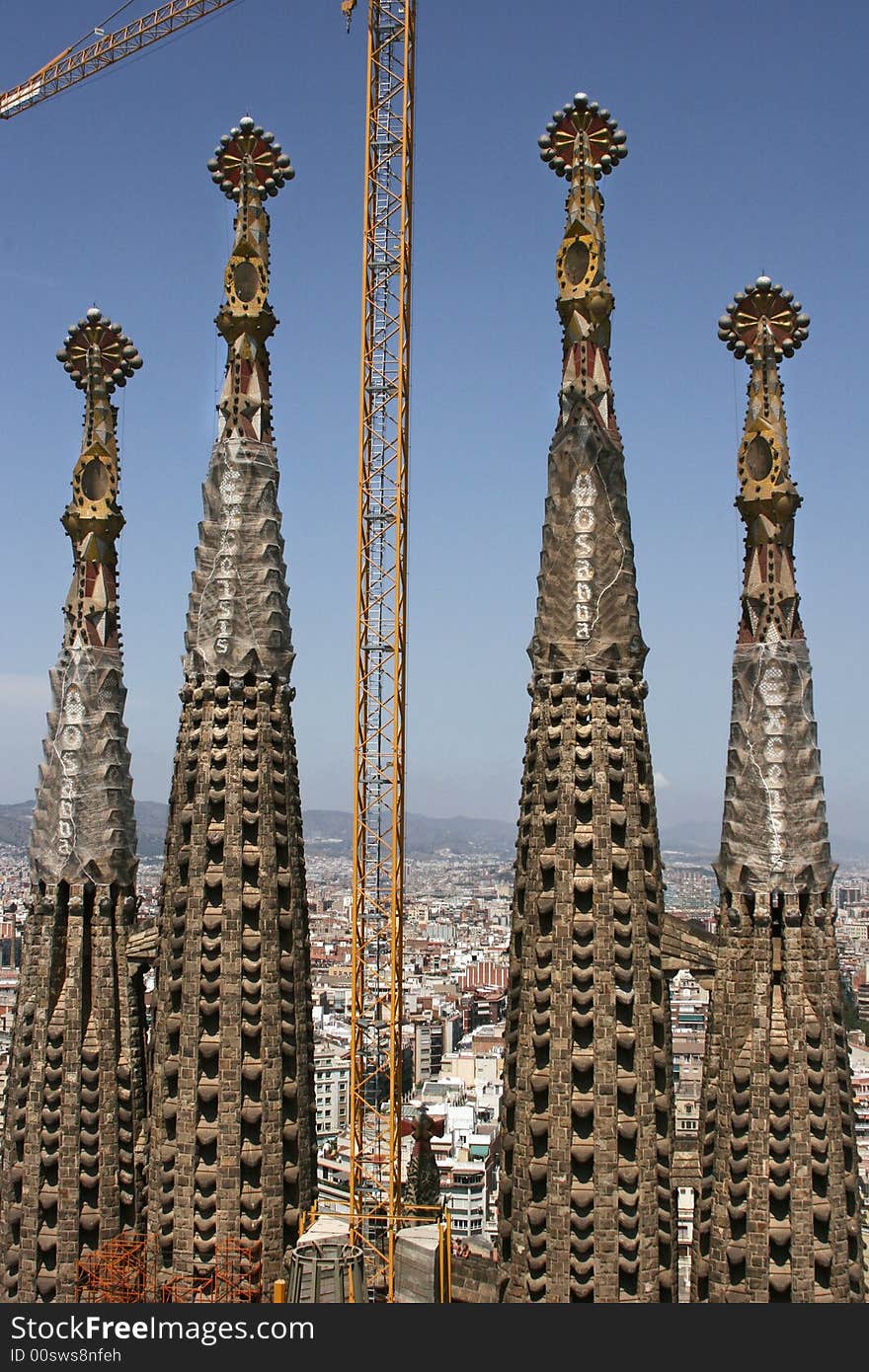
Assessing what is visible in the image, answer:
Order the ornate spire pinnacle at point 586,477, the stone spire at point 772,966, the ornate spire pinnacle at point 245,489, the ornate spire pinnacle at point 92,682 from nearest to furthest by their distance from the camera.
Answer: the stone spire at point 772,966
the ornate spire pinnacle at point 586,477
the ornate spire pinnacle at point 245,489
the ornate spire pinnacle at point 92,682

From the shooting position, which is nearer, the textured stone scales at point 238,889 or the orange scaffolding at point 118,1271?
the textured stone scales at point 238,889

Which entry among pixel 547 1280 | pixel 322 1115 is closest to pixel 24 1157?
pixel 547 1280

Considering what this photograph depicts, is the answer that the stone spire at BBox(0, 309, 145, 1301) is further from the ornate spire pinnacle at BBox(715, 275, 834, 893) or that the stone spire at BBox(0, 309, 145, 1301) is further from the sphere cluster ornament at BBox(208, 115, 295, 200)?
the ornate spire pinnacle at BBox(715, 275, 834, 893)

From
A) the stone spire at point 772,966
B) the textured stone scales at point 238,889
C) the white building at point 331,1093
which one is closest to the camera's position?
the stone spire at point 772,966

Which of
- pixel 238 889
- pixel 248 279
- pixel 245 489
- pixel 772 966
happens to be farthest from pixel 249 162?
pixel 772 966

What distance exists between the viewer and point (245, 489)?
756 inches

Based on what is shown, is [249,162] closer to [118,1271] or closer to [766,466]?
[766,466]

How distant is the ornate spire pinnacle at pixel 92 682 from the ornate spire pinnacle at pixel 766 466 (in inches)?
330

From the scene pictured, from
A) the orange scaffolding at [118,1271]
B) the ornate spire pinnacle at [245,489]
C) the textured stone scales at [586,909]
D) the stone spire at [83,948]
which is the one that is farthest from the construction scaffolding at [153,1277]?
the ornate spire pinnacle at [245,489]

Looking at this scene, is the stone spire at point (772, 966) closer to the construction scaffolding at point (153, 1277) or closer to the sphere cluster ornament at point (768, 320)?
the sphere cluster ornament at point (768, 320)

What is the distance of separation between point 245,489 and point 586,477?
14.5ft

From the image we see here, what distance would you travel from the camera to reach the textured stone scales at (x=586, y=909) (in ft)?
53.0

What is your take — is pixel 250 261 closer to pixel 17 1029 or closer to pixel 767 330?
pixel 767 330

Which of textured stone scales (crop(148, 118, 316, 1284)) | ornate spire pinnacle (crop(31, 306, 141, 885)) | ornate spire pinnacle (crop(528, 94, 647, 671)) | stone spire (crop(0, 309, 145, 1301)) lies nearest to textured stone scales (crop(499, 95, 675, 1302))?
ornate spire pinnacle (crop(528, 94, 647, 671))
